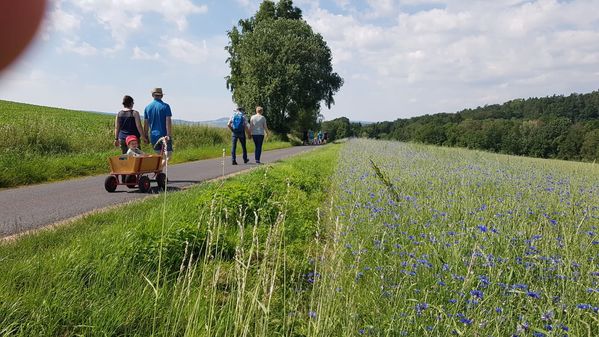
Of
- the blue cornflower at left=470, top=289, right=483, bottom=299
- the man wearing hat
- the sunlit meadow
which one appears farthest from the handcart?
the blue cornflower at left=470, top=289, right=483, bottom=299

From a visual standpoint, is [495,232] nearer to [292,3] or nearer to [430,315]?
[430,315]

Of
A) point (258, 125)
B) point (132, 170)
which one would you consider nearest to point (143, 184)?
point (132, 170)

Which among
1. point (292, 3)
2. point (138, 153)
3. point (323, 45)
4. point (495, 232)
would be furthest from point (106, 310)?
point (292, 3)

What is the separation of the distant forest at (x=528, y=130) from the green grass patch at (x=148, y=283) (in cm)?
2953

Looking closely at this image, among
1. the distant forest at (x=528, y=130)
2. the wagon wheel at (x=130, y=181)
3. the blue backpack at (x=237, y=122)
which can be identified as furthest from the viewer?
the distant forest at (x=528, y=130)

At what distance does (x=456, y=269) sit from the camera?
307cm

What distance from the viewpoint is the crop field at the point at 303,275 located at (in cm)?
226

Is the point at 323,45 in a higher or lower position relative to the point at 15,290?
higher

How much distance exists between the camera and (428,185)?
7320mm

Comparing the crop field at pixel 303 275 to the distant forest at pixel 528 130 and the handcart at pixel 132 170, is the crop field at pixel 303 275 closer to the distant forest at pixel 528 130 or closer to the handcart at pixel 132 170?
the handcart at pixel 132 170

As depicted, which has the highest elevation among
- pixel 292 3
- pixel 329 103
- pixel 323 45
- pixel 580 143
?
pixel 292 3

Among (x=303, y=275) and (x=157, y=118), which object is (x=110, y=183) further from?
(x=303, y=275)

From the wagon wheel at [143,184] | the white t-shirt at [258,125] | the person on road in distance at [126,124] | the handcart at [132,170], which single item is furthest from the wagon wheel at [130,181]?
the white t-shirt at [258,125]

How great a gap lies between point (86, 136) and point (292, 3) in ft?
134
